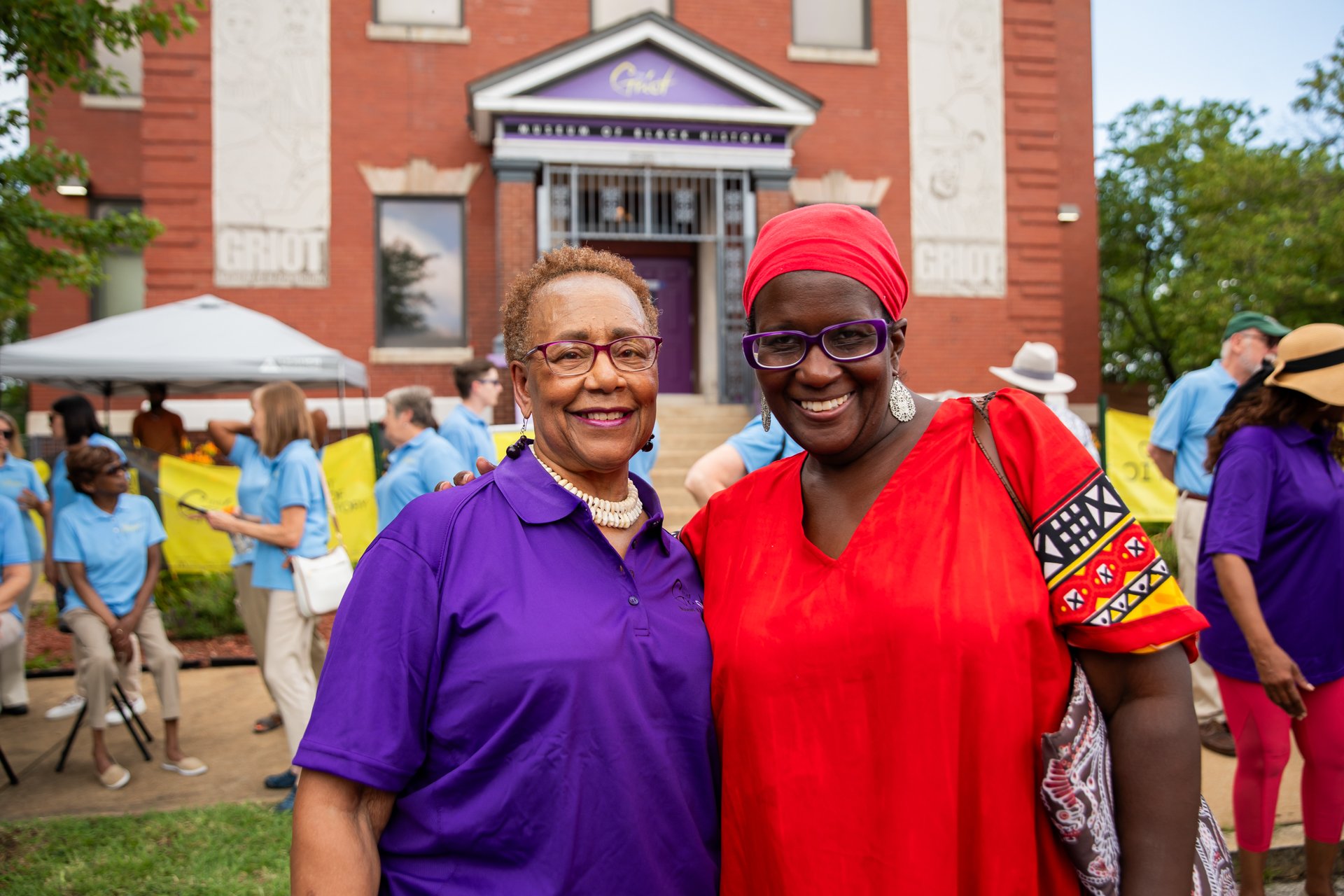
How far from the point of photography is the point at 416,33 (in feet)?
46.1

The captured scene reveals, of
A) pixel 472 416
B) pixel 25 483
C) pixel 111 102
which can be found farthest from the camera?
pixel 111 102

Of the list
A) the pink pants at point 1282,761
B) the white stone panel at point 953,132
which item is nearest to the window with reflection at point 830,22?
the white stone panel at point 953,132

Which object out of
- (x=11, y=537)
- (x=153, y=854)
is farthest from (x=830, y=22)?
(x=153, y=854)

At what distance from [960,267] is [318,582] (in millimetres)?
12623

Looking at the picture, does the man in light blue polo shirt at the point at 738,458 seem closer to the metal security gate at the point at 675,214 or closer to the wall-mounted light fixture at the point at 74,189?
the metal security gate at the point at 675,214

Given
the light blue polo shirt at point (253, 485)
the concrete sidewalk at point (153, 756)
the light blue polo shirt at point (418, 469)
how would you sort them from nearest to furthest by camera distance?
the light blue polo shirt at point (418, 469)
the concrete sidewalk at point (153, 756)
the light blue polo shirt at point (253, 485)

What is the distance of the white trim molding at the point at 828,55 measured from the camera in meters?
15.1

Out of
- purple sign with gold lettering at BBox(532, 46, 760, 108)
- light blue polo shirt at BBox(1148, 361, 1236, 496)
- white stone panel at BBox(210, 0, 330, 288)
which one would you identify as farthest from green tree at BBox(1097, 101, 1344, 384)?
white stone panel at BBox(210, 0, 330, 288)

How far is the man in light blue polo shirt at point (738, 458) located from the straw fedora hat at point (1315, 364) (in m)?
1.97

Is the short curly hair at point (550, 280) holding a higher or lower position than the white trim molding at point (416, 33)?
lower

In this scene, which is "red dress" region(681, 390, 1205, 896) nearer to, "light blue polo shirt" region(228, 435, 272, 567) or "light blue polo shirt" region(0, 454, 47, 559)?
"light blue polo shirt" region(228, 435, 272, 567)

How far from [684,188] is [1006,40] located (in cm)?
625

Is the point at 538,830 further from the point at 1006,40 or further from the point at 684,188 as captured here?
the point at 1006,40

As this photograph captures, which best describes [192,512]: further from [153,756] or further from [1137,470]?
[1137,470]
